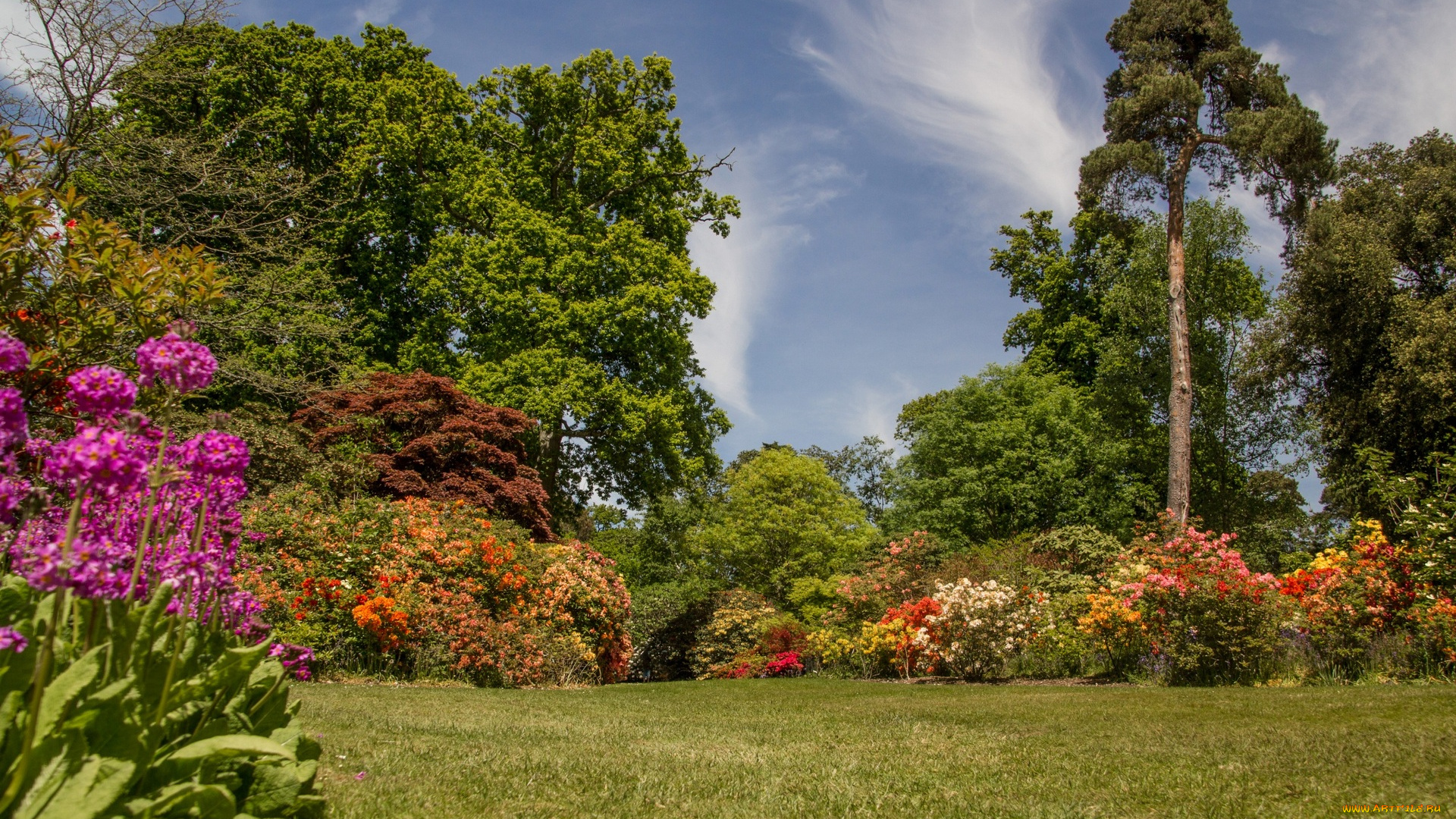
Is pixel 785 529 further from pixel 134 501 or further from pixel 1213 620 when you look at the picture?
pixel 134 501

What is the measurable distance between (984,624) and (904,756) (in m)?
7.29

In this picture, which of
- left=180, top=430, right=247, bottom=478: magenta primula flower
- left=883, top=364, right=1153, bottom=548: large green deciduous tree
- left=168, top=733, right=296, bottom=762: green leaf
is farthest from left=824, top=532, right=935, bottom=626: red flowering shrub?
left=168, top=733, right=296, bottom=762: green leaf

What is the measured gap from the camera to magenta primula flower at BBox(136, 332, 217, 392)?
7.20ft

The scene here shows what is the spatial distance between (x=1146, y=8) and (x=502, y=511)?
17.4 meters

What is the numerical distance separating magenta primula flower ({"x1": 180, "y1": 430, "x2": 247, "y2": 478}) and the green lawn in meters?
1.30

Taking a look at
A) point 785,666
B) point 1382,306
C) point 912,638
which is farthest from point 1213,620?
point 1382,306

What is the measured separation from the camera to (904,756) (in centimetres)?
470

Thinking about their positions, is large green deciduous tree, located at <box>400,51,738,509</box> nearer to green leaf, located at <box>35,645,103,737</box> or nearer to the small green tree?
the small green tree

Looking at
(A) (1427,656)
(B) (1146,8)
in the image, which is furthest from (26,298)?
Answer: (B) (1146,8)

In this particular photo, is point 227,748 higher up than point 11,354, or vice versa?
point 11,354

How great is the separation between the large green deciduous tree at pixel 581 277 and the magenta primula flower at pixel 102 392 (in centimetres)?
1488

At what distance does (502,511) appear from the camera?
581 inches

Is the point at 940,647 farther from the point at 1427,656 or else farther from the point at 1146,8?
the point at 1146,8

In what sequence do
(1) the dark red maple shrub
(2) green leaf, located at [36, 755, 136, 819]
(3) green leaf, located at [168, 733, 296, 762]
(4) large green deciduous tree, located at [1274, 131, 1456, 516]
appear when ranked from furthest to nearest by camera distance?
(4) large green deciduous tree, located at [1274, 131, 1456, 516] → (1) the dark red maple shrub → (3) green leaf, located at [168, 733, 296, 762] → (2) green leaf, located at [36, 755, 136, 819]
